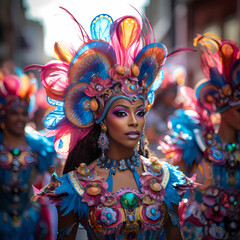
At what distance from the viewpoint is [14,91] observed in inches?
186

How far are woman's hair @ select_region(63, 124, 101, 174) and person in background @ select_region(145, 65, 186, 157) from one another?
4712 millimetres

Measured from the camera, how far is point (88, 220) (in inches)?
103

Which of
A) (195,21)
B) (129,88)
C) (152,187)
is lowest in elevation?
(195,21)

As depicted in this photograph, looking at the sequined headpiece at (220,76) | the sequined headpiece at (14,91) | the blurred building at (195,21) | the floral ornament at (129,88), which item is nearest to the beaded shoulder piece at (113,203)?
the floral ornament at (129,88)

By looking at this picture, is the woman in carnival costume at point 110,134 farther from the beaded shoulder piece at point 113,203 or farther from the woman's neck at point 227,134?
the woman's neck at point 227,134

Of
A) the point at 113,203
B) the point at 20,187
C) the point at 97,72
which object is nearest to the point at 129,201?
the point at 113,203

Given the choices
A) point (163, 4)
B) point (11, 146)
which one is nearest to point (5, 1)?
point (163, 4)

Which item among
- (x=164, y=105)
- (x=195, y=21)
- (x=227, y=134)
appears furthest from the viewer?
(x=195, y=21)

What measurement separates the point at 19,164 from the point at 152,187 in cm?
224

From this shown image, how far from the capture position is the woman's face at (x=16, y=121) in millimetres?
4584

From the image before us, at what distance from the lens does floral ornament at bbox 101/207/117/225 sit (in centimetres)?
254

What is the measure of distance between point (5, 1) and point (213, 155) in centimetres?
2007

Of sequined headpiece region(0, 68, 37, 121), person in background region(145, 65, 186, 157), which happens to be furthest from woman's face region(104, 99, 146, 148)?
person in background region(145, 65, 186, 157)

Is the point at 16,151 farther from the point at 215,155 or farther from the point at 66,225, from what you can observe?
the point at 215,155
